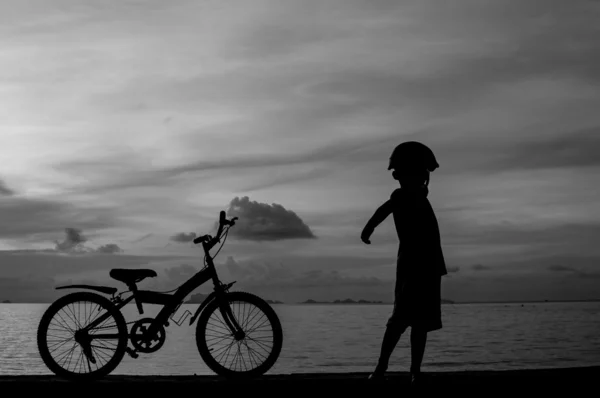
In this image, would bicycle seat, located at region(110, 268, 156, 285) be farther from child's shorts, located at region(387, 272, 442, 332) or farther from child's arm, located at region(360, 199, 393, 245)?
child's shorts, located at region(387, 272, 442, 332)

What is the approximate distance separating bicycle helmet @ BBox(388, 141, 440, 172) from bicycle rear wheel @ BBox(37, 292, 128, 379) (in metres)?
3.52

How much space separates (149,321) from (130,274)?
0.57 metres

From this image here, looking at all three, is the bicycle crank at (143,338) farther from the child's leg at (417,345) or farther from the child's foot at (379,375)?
the child's leg at (417,345)

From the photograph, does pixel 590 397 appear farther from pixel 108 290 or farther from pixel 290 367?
pixel 290 367

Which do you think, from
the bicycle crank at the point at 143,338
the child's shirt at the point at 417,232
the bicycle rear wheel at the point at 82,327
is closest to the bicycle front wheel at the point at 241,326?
the bicycle crank at the point at 143,338

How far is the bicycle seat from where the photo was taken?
26.2ft

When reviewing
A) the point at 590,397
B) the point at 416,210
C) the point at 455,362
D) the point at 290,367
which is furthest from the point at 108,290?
the point at 455,362

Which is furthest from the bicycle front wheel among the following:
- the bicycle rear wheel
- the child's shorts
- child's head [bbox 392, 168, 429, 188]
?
child's head [bbox 392, 168, 429, 188]

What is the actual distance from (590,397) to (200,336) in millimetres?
4063

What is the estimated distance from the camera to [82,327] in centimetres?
822

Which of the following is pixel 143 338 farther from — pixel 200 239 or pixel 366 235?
pixel 366 235

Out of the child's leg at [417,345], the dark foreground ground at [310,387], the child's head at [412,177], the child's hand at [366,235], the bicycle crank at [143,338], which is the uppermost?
the child's head at [412,177]

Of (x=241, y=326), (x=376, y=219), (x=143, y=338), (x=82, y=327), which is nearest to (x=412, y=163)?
(x=376, y=219)

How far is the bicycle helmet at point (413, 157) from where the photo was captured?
690 centimetres
